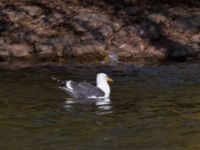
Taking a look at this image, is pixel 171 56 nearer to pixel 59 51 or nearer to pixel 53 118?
pixel 59 51

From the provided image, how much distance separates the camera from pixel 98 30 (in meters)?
22.4

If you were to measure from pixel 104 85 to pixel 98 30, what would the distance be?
5.94 m

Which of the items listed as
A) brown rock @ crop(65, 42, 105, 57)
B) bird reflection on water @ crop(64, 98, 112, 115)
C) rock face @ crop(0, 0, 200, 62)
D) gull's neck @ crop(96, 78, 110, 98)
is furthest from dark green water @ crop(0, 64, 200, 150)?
rock face @ crop(0, 0, 200, 62)

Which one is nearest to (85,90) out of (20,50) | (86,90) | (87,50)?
(86,90)

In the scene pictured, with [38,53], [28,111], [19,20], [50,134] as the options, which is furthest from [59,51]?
[50,134]

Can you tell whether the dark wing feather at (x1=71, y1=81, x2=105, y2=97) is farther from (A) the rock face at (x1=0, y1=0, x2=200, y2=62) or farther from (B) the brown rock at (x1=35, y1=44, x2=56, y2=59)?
(B) the brown rock at (x1=35, y1=44, x2=56, y2=59)

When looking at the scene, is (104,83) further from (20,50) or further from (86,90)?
(20,50)

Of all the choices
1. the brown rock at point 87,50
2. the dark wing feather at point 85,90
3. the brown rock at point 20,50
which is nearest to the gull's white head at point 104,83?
the dark wing feather at point 85,90

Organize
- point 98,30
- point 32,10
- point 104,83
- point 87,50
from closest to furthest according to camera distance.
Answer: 1. point 104,83
2. point 87,50
3. point 98,30
4. point 32,10

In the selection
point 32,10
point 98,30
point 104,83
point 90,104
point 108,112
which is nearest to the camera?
point 108,112

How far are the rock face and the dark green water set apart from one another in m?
1.56

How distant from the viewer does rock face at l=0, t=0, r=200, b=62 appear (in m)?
21.3

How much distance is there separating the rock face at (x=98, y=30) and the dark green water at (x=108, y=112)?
1.56 meters

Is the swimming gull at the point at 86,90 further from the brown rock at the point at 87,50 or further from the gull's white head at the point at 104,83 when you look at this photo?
the brown rock at the point at 87,50
